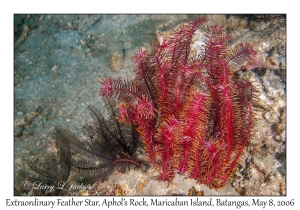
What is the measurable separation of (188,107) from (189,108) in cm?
4

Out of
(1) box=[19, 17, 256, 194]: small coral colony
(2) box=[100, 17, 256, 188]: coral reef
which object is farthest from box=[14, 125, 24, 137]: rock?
(2) box=[100, 17, 256, 188]: coral reef

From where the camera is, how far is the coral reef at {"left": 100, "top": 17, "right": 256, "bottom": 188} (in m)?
2.45

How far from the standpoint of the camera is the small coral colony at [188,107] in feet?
8.02

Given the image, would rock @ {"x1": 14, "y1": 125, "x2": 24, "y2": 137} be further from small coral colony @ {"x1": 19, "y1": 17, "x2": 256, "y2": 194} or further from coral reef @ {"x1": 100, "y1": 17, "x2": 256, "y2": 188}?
→ coral reef @ {"x1": 100, "y1": 17, "x2": 256, "y2": 188}

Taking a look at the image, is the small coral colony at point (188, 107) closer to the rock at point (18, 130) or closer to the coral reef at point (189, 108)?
the coral reef at point (189, 108)

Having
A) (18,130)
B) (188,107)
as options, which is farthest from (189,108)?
Result: (18,130)

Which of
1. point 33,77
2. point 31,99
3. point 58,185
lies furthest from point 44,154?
point 33,77

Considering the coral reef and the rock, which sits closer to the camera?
the coral reef

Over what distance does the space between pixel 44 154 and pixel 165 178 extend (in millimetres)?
2547

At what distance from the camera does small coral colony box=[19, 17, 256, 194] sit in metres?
2.44

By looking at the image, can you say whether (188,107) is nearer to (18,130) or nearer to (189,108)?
(189,108)

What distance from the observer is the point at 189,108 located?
92.0 inches

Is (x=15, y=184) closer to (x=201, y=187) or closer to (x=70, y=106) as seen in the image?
(x=70, y=106)

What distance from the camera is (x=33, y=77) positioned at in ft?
18.4
